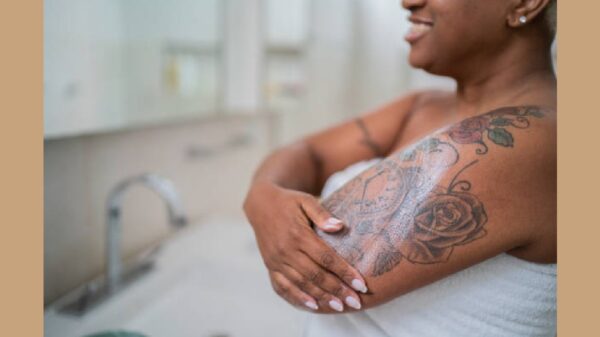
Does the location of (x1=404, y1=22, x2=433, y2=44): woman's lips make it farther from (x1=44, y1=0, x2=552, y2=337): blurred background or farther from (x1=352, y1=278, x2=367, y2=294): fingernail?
(x1=44, y1=0, x2=552, y2=337): blurred background

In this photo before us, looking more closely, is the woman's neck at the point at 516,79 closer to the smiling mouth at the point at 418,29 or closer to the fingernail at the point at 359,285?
the smiling mouth at the point at 418,29

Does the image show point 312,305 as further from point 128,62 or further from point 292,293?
point 128,62

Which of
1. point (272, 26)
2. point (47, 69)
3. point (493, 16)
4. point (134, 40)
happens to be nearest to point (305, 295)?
point (493, 16)

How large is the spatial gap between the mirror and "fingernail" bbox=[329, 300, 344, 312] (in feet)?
2.12

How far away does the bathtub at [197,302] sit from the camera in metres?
1.00

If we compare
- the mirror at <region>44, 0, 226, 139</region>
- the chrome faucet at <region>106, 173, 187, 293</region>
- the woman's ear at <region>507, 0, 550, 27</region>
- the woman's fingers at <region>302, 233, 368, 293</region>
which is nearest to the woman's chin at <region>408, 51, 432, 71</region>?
the woman's ear at <region>507, 0, 550, 27</region>

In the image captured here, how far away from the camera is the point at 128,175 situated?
1230 millimetres

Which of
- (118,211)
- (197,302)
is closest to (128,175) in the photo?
(118,211)

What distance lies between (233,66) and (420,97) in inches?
40.0

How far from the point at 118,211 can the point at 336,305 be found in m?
0.61

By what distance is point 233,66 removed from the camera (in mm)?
1834

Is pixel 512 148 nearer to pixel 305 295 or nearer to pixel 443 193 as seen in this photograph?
pixel 443 193

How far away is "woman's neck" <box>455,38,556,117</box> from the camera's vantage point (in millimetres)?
690

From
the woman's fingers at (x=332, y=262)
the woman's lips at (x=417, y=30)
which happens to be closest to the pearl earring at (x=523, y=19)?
the woman's lips at (x=417, y=30)
